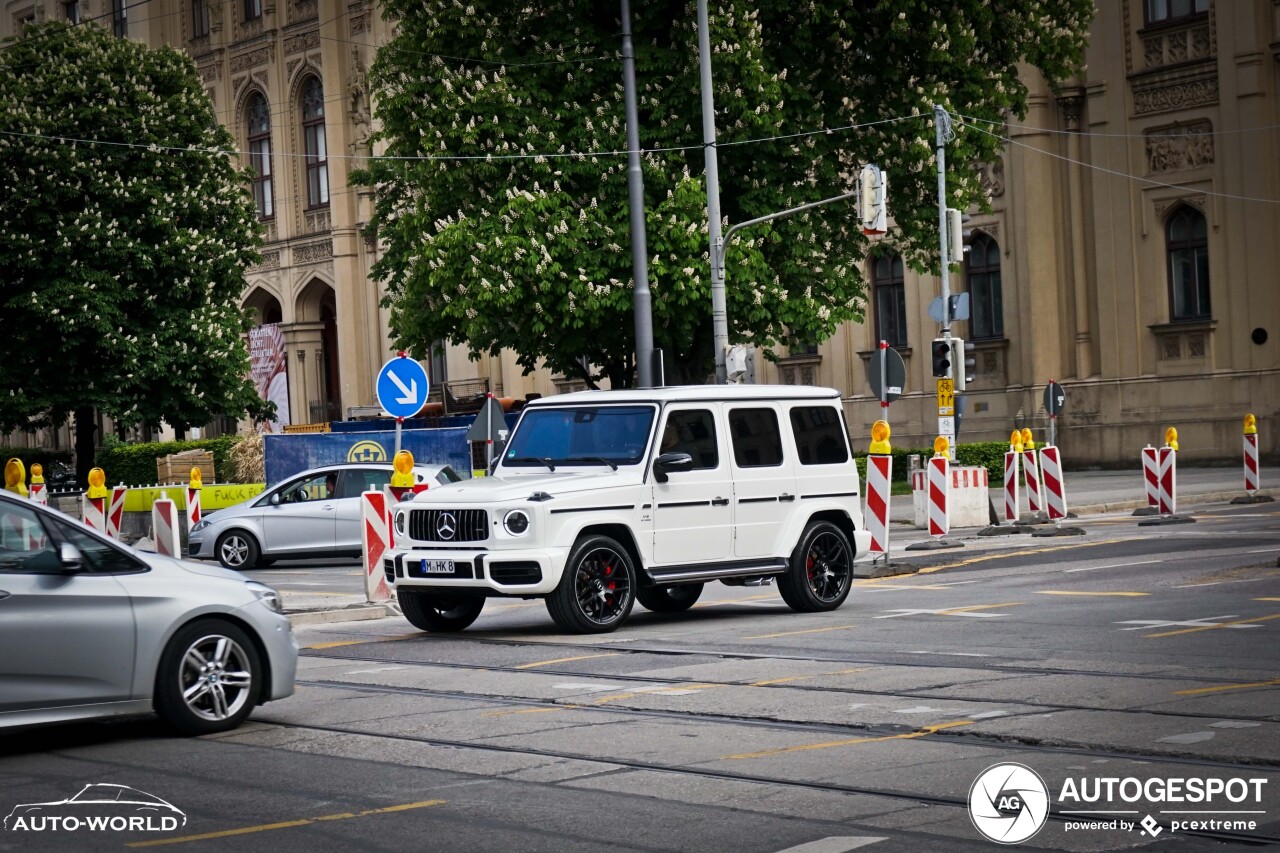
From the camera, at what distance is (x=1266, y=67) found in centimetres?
4028

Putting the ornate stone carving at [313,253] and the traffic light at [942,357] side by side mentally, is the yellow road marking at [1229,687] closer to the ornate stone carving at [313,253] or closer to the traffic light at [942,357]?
the traffic light at [942,357]

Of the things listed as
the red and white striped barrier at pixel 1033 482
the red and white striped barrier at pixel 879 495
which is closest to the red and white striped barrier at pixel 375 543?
the red and white striped barrier at pixel 879 495

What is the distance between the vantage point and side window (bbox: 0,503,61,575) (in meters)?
9.02

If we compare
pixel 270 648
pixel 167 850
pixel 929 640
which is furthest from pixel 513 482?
pixel 167 850

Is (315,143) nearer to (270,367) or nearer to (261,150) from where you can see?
(261,150)

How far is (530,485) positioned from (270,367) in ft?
141

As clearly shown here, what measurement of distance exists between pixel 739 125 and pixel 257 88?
1458 inches

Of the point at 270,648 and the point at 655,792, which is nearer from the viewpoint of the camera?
the point at 655,792

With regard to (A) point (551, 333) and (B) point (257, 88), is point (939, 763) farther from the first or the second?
(B) point (257, 88)

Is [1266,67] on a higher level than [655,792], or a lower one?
higher

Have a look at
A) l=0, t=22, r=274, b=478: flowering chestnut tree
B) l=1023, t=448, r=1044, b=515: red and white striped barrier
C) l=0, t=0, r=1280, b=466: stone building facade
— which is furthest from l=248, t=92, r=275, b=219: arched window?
l=1023, t=448, r=1044, b=515: red and white striped barrier

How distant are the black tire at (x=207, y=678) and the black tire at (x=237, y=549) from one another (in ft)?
57.3

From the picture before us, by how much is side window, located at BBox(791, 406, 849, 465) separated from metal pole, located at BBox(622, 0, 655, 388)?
1198cm

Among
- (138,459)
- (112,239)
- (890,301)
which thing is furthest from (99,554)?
(138,459)
